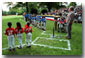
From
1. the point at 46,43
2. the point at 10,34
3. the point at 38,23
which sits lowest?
the point at 46,43

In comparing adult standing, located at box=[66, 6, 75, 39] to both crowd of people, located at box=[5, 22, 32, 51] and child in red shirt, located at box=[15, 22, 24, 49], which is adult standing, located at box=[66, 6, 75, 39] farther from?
child in red shirt, located at box=[15, 22, 24, 49]

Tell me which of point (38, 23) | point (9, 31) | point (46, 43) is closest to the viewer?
point (9, 31)

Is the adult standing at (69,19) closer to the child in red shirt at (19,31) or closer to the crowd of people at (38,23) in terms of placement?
the crowd of people at (38,23)

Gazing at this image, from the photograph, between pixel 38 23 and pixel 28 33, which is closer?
pixel 28 33

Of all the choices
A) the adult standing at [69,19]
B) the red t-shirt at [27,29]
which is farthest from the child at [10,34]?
the adult standing at [69,19]

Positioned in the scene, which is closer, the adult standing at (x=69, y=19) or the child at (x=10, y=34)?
the child at (x=10, y=34)

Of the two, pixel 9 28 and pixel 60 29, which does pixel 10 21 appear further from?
pixel 60 29

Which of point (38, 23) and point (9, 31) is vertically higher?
point (38, 23)

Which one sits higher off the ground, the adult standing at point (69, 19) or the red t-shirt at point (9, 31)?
the adult standing at point (69, 19)

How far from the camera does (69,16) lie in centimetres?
294

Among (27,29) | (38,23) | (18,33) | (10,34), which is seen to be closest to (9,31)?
(10,34)

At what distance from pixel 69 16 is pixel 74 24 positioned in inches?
8.5

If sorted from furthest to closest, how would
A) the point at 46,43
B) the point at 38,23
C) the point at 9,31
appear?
the point at 38,23 → the point at 46,43 → the point at 9,31

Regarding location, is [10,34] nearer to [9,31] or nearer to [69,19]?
[9,31]
